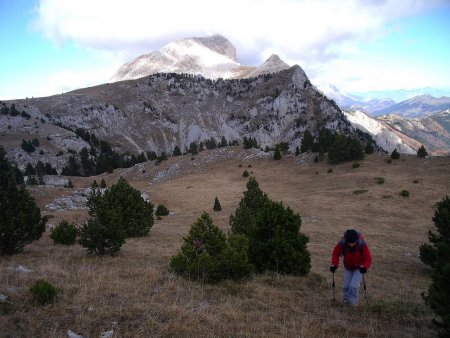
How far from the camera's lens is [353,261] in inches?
376

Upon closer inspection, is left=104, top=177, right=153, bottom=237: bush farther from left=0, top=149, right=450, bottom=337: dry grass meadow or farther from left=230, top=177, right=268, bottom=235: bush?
left=230, top=177, right=268, bottom=235: bush

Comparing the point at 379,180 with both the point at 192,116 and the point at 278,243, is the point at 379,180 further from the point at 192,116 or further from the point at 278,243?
the point at 192,116

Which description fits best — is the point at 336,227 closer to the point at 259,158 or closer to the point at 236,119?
the point at 259,158

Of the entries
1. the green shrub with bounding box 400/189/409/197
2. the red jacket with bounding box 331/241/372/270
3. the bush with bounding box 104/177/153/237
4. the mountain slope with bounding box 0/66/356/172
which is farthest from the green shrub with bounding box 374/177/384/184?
the mountain slope with bounding box 0/66/356/172

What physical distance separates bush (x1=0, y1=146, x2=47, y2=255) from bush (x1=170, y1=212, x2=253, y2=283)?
683 centimetres

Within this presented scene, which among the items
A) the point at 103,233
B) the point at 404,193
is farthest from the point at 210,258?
the point at 404,193

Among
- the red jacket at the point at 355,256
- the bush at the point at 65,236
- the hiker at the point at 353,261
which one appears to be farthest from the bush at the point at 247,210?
the bush at the point at 65,236

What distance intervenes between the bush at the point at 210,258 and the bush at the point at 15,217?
683 cm

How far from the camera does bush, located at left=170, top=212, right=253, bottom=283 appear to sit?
984cm

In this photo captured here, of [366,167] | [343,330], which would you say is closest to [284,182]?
[366,167]

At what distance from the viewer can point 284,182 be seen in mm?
53188

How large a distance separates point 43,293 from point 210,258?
14.3 feet

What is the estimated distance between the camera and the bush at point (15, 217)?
42.9 ft

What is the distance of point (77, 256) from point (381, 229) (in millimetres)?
24368
